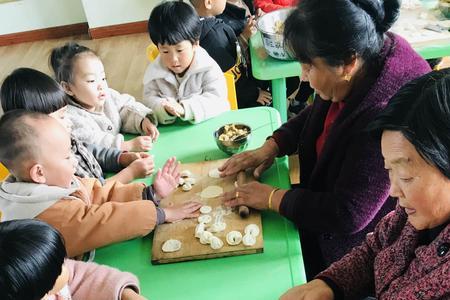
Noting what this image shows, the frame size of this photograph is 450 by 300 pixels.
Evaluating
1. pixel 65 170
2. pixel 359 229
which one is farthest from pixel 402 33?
pixel 65 170

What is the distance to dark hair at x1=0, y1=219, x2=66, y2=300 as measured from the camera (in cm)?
69

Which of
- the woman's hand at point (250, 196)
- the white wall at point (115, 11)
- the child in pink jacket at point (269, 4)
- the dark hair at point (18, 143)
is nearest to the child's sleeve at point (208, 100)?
the woman's hand at point (250, 196)

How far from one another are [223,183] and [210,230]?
0.64 ft

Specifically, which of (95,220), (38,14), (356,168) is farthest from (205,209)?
(38,14)

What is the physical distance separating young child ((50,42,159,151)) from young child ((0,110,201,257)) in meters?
0.35

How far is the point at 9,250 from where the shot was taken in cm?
70

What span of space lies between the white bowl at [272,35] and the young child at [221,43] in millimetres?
280

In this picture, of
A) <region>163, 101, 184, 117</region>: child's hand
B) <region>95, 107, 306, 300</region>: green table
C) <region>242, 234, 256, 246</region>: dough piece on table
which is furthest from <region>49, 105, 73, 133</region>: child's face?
<region>242, 234, 256, 246</region>: dough piece on table

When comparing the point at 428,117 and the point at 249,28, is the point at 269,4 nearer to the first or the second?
the point at 249,28

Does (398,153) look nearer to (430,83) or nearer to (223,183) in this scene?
(430,83)

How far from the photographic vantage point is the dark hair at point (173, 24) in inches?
64.1

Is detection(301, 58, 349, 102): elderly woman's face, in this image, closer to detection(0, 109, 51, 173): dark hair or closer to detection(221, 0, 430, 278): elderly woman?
detection(221, 0, 430, 278): elderly woman

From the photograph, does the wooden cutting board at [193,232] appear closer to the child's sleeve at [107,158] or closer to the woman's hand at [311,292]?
the woman's hand at [311,292]

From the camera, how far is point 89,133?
56.9 inches
